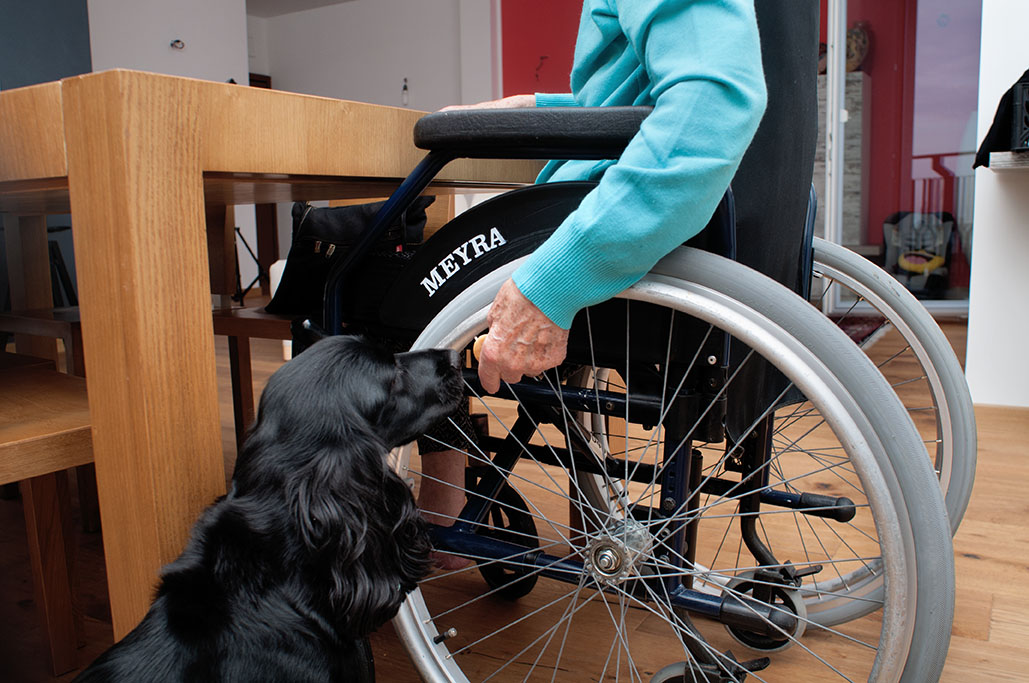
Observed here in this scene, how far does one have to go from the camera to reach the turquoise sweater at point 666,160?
2.21ft

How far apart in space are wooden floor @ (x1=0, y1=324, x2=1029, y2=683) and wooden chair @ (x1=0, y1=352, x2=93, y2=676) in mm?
94

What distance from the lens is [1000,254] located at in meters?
2.80

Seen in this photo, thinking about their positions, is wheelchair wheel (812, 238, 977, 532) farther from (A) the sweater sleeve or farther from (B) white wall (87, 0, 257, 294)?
(B) white wall (87, 0, 257, 294)

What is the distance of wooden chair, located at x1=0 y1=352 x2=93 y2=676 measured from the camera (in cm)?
86

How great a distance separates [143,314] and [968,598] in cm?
140

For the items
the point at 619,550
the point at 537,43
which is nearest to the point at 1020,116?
the point at 619,550

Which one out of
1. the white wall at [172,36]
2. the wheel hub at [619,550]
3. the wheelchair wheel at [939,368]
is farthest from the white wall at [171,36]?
the wheel hub at [619,550]

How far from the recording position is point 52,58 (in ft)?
14.7

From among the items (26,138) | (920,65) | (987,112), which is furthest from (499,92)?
(26,138)

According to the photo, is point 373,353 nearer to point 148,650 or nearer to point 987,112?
point 148,650

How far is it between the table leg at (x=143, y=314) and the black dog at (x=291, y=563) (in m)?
0.06

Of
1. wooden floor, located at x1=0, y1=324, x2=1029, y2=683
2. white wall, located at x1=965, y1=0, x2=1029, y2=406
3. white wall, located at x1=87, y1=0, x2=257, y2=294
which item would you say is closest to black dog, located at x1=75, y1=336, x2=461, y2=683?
wooden floor, located at x1=0, y1=324, x2=1029, y2=683

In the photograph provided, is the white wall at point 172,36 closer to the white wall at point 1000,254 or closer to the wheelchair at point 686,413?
the white wall at point 1000,254

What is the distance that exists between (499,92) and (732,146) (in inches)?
242
